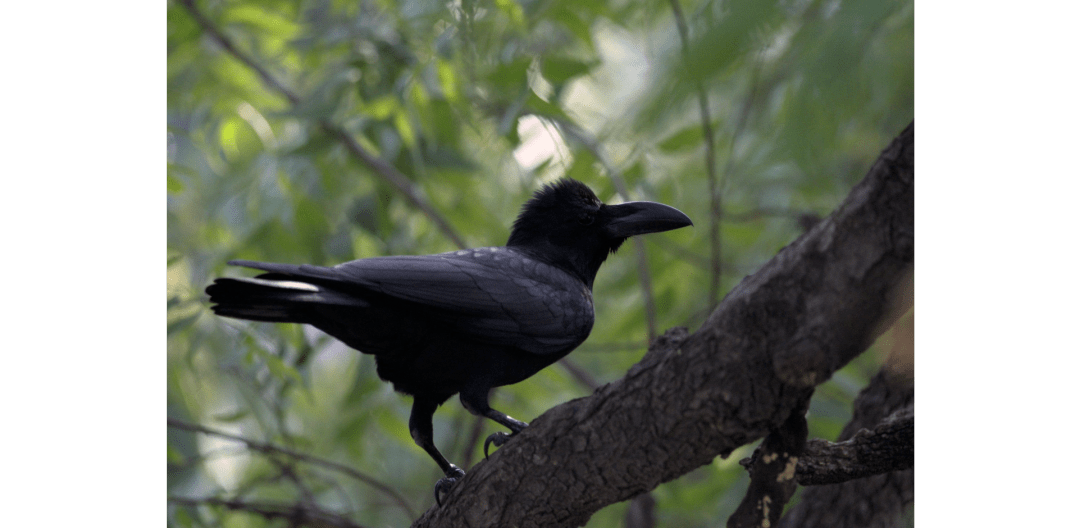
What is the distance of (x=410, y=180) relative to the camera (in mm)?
4508

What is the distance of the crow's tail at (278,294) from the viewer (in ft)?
6.59

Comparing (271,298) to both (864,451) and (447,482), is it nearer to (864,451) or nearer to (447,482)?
(447,482)

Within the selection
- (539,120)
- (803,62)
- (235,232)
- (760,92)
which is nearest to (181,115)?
(235,232)

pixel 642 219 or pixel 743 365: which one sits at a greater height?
pixel 642 219

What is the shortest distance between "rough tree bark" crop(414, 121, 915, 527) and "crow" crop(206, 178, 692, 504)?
377 millimetres

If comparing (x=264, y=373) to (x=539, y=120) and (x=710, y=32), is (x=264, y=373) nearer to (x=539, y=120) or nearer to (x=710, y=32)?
(x=539, y=120)

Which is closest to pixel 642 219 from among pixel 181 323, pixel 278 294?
pixel 278 294

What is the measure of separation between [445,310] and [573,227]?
2.38ft

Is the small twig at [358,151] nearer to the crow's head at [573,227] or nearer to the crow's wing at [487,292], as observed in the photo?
the crow's head at [573,227]

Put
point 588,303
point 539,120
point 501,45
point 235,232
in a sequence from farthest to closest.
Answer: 1. point 235,232
2. point 501,45
3. point 539,120
4. point 588,303

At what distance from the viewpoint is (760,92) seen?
2.74 metres

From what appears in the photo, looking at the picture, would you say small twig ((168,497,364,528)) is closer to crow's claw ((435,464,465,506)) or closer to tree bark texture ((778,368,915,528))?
crow's claw ((435,464,465,506))

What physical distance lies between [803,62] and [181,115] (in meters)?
3.81

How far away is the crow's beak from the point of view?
260 cm
